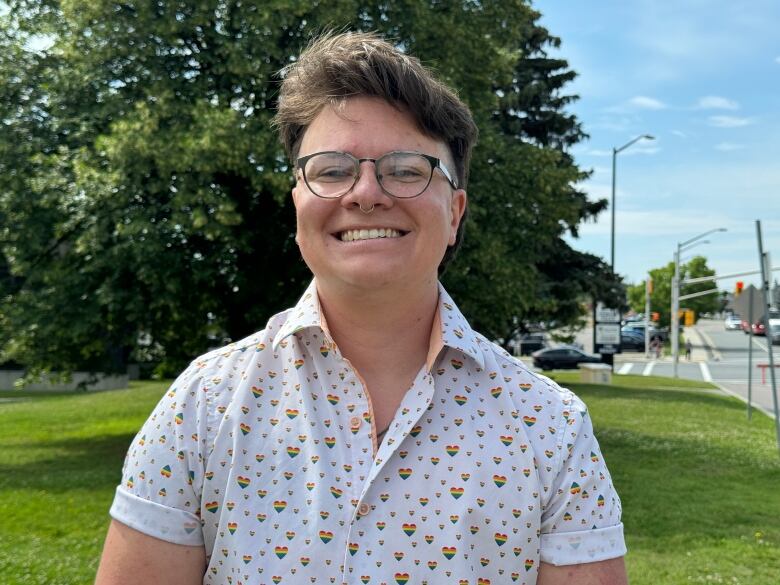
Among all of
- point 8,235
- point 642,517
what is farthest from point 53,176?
point 642,517

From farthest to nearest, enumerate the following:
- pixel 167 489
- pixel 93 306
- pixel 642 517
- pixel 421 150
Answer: pixel 93 306 → pixel 642 517 → pixel 421 150 → pixel 167 489

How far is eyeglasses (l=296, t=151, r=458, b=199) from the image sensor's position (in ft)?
5.86

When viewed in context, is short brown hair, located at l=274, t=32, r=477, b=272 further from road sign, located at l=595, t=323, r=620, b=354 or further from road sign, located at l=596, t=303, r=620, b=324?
road sign, located at l=595, t=323, r=620, b=354

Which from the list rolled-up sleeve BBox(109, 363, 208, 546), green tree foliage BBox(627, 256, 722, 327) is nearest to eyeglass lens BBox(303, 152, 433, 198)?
rolled-up sleeve BBox(109, 363, 208, 546)

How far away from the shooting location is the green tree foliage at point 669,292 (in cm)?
7144

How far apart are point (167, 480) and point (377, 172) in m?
0.77

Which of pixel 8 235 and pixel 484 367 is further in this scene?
pixel 8 235

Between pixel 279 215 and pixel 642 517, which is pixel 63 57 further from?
pixel 642 517

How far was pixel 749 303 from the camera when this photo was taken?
1702 centimetres

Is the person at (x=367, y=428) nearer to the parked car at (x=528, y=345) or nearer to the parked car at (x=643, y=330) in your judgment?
the parked car at (x=528, y=345)

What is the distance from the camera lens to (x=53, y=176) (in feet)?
38.5

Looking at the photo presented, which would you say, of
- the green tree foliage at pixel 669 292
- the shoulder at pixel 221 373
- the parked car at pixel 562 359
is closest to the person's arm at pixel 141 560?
the shoulder at pixel 221 373

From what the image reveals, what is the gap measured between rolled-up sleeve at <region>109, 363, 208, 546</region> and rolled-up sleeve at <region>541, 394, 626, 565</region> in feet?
2.39

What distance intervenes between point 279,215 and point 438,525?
1121cm
